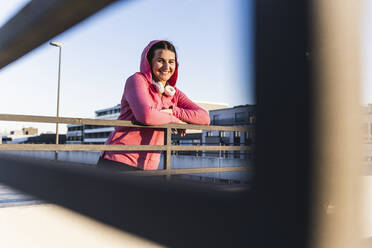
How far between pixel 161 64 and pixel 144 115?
38 cm

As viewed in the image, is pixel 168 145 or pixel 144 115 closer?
pixel 144 115

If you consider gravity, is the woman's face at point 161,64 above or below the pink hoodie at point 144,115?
above

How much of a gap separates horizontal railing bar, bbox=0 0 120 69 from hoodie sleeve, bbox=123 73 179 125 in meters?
0.44

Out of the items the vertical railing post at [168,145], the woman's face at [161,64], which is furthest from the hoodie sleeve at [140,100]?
the vertical railing post at [168,145]

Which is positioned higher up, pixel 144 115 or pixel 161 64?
pixel 161 64

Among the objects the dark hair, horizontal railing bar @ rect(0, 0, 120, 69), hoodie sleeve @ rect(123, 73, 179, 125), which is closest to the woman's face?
the dark hair

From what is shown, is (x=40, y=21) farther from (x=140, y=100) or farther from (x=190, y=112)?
(x=190, y=112)

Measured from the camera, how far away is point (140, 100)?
5.22 ft

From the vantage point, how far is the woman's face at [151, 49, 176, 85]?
1.79m

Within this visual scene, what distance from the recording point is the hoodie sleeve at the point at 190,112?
6.91 ft

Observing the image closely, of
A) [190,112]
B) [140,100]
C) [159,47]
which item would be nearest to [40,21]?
[140,100]

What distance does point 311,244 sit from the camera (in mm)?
485

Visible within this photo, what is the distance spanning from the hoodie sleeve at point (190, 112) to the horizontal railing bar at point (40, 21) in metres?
0.98

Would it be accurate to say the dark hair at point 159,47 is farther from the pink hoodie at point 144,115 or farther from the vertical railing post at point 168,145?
the vertical railing post at point 168,145
